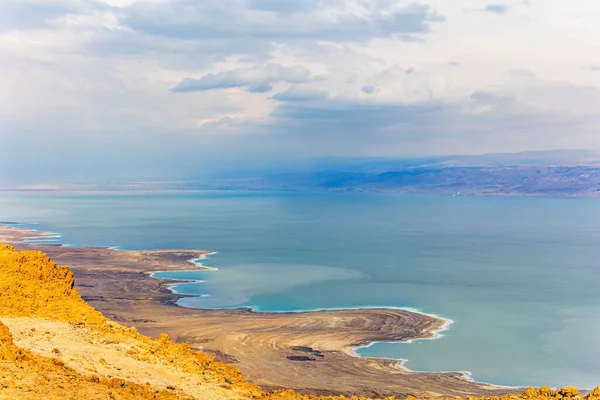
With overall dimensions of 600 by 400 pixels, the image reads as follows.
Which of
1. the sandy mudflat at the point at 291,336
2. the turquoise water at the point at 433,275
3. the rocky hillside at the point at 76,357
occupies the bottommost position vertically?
the turquoise water at the point at 433,275

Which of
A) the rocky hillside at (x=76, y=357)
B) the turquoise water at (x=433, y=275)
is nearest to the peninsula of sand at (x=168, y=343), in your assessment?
the rocky hillside at (x=76, y=357)

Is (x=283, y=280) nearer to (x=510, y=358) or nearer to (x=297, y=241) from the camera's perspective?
(x=510, y=358)

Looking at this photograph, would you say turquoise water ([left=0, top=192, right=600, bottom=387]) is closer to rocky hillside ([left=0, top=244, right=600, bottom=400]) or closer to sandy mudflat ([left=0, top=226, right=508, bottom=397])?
sandy mudflat ([left=0, top=226, right=508, bottom=397])

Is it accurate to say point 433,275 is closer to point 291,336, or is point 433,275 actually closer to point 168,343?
point 291,336

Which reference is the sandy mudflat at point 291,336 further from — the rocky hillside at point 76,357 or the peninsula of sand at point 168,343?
the rocky hillside at point 76,357

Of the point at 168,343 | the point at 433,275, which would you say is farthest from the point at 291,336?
the point at 433,275

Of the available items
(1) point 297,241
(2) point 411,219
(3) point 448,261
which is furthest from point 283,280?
(2) point 411,219
